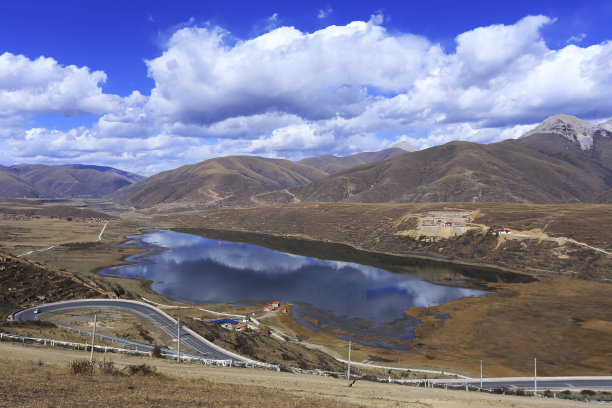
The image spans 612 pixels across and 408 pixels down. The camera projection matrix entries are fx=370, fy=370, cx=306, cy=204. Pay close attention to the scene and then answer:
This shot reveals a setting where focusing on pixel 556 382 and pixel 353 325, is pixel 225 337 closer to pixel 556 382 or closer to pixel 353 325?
pixel 353 325

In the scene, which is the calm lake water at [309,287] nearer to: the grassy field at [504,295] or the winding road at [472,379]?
the grassy field at [504,295]

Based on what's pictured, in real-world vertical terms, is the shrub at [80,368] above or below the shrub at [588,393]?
above

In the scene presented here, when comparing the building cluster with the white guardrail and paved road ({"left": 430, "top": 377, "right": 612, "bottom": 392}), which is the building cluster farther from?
the white guardrail

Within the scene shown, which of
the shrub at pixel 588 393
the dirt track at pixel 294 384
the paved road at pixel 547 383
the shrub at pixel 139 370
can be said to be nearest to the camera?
the shrub at pixel 139 370

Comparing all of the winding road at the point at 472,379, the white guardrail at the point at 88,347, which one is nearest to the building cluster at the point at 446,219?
the winding road at the point at 472,379

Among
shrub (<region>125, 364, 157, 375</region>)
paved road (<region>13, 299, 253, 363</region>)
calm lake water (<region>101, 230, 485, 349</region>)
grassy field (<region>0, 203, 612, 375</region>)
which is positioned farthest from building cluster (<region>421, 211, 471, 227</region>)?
shrub (<region>125, 364, 157, 375</region>)

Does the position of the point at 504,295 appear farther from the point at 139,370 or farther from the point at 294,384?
the point at 139,370
